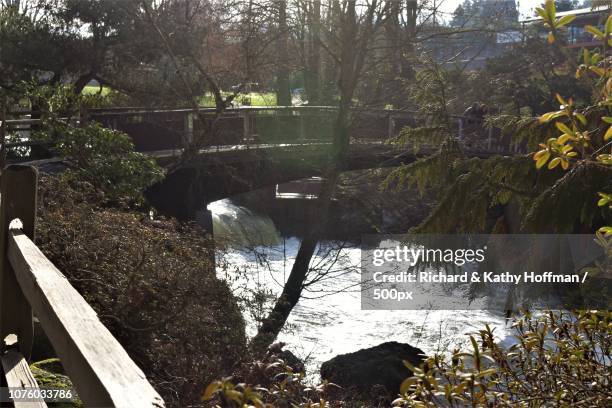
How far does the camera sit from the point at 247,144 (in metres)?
20.1

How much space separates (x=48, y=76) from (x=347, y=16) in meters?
11.3

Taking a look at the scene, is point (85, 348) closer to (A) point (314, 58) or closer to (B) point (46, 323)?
(B) point (46, 323)

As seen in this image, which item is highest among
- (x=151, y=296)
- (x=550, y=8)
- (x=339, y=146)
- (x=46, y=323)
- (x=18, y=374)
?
(x=550, y=8)

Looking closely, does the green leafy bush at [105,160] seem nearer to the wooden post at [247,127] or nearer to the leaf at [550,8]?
the wooden post at [247,127]

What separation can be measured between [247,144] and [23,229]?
54.6ft

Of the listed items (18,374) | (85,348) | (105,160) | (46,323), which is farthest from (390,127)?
(85,348)

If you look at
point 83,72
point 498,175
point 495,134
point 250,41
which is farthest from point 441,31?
point 498,175

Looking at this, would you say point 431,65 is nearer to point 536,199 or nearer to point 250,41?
point 536,199

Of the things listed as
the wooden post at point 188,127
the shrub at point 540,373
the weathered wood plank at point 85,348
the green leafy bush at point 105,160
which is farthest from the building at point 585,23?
the wooden post at point 188,127

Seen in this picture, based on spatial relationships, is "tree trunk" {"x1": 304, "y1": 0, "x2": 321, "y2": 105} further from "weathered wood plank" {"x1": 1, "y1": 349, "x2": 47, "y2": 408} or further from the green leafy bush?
"weathered wood plank" {"x1": 1, "y1": 349, "x2": 47, "y2": 408}

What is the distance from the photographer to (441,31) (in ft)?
59.3

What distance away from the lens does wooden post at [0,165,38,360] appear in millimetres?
3443

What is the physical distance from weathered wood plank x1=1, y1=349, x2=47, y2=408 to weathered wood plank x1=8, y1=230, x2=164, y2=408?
0.33m

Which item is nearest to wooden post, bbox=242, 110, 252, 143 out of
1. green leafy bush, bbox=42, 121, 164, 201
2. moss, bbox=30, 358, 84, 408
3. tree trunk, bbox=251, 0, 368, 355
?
tree trunk, bbox=251, 0, 368, 355
